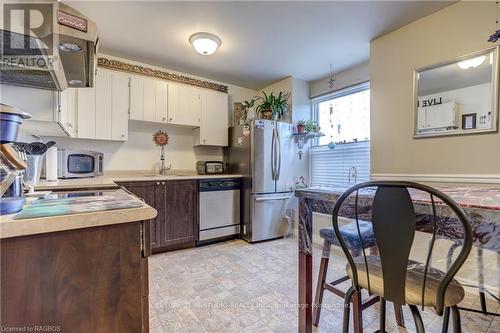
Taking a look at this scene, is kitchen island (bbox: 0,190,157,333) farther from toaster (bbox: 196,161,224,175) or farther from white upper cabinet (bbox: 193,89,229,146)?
white upper cabinet (bbox: 193,89,229,146)

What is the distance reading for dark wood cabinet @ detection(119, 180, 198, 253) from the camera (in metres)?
2.86

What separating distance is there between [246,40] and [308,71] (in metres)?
1.25

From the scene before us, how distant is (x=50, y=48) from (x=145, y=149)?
232 cm

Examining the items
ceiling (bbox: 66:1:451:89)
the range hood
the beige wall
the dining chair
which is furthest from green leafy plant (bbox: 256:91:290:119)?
the dining chair

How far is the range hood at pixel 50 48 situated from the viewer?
107cm

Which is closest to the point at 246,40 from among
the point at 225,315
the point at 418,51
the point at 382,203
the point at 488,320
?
the point at 418,51

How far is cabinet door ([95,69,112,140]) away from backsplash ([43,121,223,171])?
10.7 inches

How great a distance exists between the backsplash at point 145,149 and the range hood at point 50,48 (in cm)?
155

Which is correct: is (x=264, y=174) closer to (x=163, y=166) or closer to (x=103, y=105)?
(x=163, y=166)

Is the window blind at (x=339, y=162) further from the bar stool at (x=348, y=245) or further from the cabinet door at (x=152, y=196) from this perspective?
the cabinet door at (x=152, y=196)

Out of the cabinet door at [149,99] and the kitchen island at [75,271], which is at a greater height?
the cabinet door at [149,99]

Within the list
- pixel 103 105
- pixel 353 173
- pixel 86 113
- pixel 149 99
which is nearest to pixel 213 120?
pixel 149 99

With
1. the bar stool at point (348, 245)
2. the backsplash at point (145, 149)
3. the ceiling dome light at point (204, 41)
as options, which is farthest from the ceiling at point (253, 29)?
the bar stool at point (348, 245)

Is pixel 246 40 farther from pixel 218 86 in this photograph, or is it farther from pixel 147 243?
pixel 147 243
